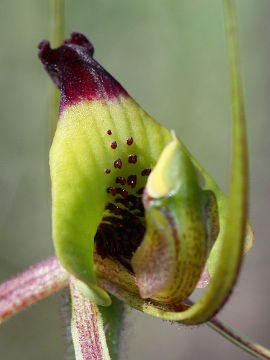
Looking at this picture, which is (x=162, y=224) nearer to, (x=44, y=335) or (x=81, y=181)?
(x=81, y=181)

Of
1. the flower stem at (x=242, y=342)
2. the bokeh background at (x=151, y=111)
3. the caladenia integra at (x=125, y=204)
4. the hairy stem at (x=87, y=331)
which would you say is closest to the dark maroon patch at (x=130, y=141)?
the caladenia integra at (x=125, y=204)

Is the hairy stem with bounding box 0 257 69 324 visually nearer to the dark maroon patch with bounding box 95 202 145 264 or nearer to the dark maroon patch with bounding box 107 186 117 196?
the dark maroon patch with bounding box 95 202 145 264

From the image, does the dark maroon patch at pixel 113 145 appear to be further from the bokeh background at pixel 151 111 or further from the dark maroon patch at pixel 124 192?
the bokeh background at pixel 151 111

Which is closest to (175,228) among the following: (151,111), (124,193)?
(124,193)

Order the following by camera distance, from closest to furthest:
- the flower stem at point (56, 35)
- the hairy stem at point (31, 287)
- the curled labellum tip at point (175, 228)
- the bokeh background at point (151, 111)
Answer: the curled labellum tip at point (175, 228) → the hairy stem at point (31, 287) → the flower stem at point (56, 35) → the bokeh background at point (151, 111)

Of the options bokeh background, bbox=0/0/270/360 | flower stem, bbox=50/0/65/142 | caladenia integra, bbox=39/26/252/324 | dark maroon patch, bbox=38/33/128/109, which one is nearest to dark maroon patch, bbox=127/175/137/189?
caladenia integra, bbox=39/26/252/324

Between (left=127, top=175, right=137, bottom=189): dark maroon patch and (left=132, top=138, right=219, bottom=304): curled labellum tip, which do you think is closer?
(left=132, top=138, right=219, bottom=304): curled labellum tip

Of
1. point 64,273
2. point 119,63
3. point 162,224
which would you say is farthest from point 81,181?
point 119,63
